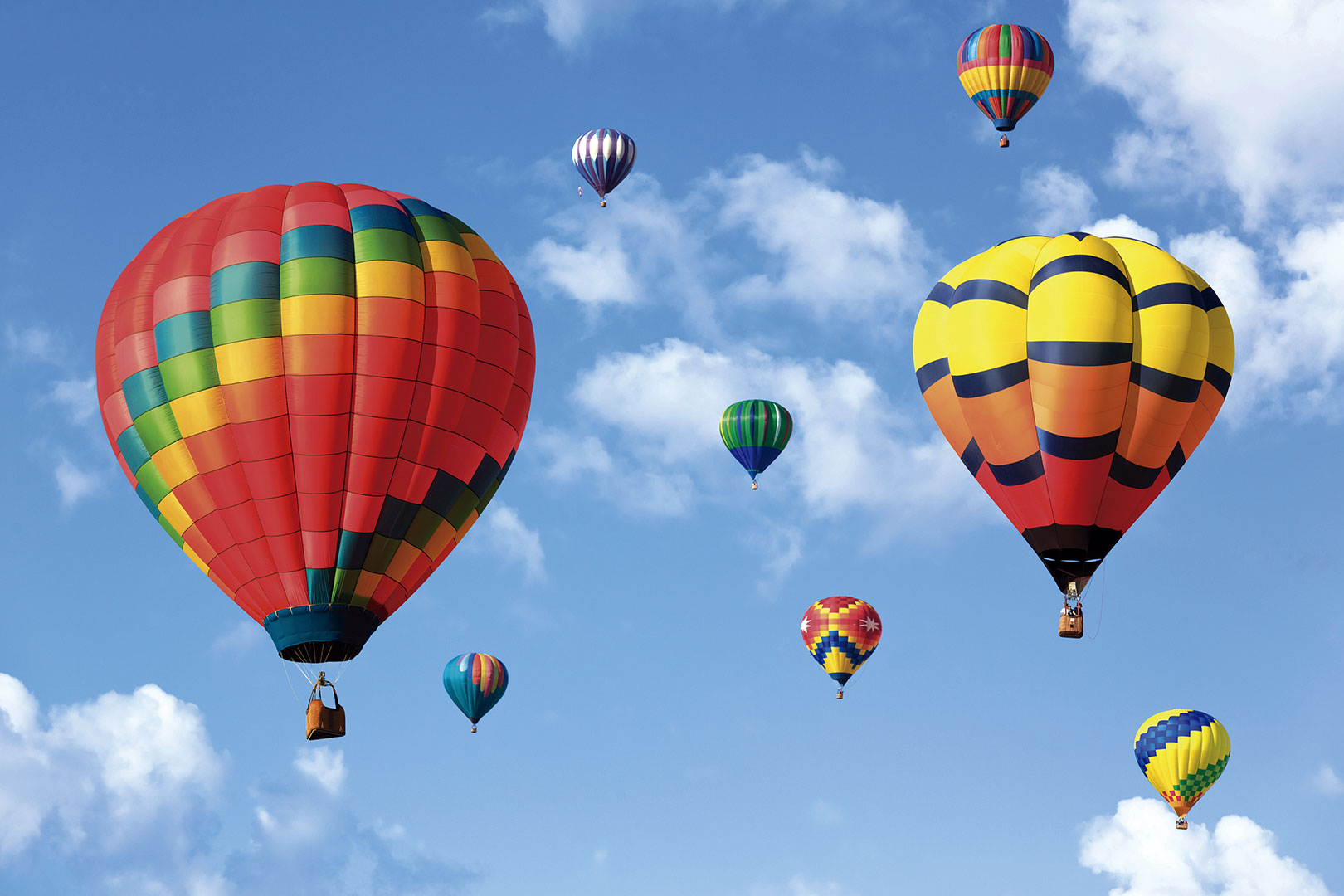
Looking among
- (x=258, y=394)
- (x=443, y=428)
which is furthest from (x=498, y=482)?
(x=258, y=394)

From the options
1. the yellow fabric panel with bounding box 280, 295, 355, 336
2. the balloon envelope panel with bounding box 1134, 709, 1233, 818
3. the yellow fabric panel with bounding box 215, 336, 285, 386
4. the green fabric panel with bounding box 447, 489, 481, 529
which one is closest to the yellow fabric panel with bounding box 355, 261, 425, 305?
the yellow fabric panel with bounding box 280, 295, 355, 336

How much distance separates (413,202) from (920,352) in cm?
764

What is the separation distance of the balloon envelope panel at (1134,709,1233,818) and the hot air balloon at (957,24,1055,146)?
40.1 feet

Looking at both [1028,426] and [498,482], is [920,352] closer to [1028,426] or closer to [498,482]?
[1028,426]

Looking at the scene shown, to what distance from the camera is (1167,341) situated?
29203 mm

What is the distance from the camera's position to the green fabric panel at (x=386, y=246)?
28.3 m

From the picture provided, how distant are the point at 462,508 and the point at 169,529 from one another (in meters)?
3.98

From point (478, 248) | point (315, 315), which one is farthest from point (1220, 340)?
point (315, 315)

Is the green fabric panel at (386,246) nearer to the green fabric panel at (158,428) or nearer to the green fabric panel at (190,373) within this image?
the green fabric panel at (190,373)

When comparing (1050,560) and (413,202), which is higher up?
(413,202)

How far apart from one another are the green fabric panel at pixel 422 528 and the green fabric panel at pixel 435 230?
384 centimetres

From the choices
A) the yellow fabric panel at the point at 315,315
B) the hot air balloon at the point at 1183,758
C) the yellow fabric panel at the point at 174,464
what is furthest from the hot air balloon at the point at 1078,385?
the hot air balloon at the point at 1183,758

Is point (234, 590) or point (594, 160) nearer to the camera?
point (234, 590)

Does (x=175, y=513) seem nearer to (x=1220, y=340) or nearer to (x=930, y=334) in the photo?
(x=930, y=334)
